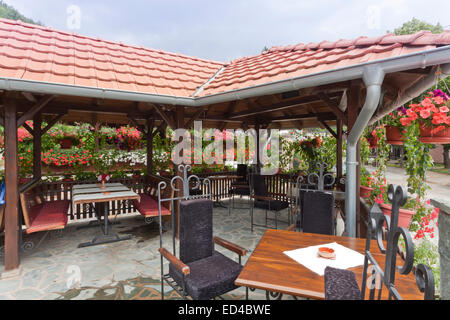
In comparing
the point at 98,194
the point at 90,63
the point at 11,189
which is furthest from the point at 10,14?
the point at 11,189

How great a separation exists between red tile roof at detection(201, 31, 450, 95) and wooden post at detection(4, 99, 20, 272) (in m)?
2.72

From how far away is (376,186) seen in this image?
144 inches

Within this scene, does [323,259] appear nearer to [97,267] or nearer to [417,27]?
[97,267]

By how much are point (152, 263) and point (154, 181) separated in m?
2.48

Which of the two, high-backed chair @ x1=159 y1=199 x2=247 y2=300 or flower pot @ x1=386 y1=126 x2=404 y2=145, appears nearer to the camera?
high-backed chair @ x1=159 y1=199 x2=247 y2=300

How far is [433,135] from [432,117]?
0.81 ft

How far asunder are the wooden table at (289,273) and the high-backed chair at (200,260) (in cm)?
39

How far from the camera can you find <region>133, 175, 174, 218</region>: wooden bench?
15.1 ft

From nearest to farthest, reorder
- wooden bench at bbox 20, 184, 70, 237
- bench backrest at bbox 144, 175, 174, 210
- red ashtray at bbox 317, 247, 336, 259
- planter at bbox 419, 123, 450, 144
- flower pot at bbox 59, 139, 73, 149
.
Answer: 1. red ashtray at bbox 317, 247, 336, 259
2. planter at bbox 419, 123, 450, 144
3. wooden bench at bbox 20, 184, 70, 237
4. bench backrest at bbox 144, 175, 174, 210
5. flower pot at bbox 59, 139, 73, 149

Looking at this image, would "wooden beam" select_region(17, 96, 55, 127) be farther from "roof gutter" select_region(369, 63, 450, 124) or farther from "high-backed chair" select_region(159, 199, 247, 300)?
"roof gutter" select_region(369, 63, 450, 124)

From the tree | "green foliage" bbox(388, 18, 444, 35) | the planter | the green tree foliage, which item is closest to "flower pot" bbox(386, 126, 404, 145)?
the planter

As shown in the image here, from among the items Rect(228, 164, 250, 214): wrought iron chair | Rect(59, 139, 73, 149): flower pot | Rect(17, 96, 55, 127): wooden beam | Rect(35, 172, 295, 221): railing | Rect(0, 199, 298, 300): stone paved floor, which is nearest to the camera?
Rect(0, 199, 298, 300): stone paved floor

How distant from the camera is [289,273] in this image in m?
1.70

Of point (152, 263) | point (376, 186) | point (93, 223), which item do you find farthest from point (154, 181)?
point (376, 186)
